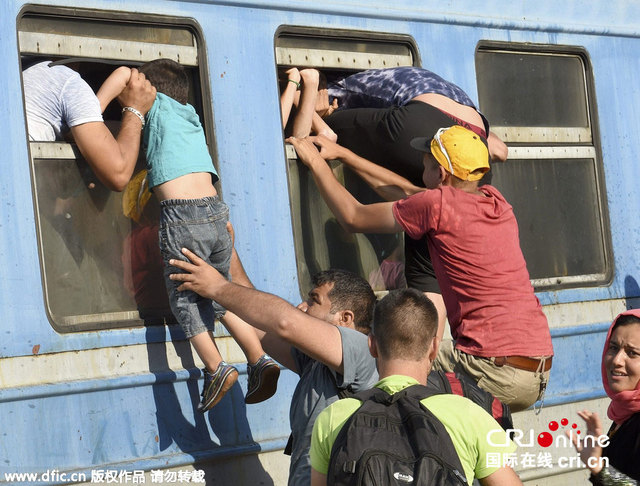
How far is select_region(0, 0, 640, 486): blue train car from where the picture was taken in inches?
165

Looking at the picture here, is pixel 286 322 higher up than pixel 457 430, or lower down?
higher up

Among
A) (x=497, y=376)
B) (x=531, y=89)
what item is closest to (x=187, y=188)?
(x=497, y=376)

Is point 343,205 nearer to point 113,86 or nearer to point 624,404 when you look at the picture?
point 113,86

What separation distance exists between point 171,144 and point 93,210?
0.42 meters

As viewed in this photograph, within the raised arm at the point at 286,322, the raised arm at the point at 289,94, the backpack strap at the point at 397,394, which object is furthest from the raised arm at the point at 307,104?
the backpack strap at the point at 397,394

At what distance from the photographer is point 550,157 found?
19.3ft

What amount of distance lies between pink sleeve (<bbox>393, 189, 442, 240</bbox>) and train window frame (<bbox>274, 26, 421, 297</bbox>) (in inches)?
28.2

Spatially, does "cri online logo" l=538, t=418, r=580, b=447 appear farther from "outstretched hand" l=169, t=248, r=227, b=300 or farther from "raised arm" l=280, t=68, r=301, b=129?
"outstretched hand" l=169, t=248, r=227, b=300

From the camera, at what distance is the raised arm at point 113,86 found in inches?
174

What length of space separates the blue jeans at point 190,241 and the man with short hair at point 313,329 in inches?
8.2

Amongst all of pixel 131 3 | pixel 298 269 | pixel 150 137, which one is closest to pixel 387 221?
pixel 298 269

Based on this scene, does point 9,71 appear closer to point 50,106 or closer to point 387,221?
point 50,106

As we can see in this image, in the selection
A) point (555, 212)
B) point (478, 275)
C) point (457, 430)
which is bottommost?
Answer: point (457, 430)

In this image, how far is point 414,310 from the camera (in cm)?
324
